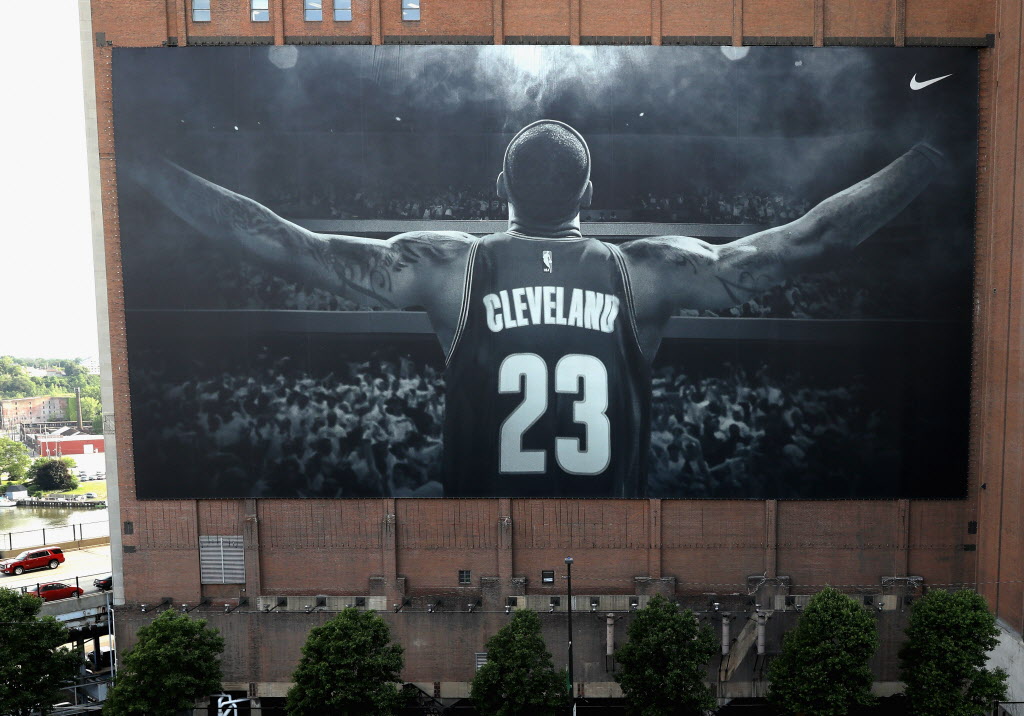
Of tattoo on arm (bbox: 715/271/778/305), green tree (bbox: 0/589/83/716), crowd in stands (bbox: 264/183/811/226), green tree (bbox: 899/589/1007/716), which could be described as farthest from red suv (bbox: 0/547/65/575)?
green tree (bbox: 899/589/1007/716)

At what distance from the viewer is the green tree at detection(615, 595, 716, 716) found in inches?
791

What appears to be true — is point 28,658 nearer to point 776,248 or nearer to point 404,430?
point 404,430

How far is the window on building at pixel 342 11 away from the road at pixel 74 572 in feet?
89.4

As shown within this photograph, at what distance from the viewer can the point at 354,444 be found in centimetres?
2389

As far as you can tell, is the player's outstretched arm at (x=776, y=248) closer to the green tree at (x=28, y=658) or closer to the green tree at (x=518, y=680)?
the green tree at (x=518, y=680)

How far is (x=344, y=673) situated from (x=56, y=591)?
16.1 meters

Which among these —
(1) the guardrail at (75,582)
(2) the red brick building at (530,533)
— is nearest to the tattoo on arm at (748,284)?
(2) the red brick building at (530,533)

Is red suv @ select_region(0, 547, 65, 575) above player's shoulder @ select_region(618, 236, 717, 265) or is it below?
below

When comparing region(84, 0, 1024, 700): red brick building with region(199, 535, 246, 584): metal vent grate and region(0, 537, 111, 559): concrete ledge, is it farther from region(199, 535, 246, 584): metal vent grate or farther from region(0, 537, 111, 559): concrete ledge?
region(0, 537, 111, 559): concrete ledge

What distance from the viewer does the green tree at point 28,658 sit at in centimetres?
1983

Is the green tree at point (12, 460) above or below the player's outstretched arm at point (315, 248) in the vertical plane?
below

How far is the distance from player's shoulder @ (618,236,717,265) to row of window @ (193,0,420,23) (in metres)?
12.5

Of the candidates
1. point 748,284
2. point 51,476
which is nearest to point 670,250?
point 748,284

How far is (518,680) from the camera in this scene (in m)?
19.9
